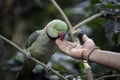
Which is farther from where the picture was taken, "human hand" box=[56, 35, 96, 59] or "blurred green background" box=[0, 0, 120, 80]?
"blurred green background" box=[0, 0, 120, 80]

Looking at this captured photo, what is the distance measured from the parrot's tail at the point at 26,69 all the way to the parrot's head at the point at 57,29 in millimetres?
315

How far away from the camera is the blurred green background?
8.15 feet

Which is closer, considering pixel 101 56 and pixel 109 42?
pixel 101 56

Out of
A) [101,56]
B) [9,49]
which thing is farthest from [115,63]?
[9,49]

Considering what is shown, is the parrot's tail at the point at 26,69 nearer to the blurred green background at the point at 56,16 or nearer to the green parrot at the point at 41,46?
the green parrot at the point at 41,46

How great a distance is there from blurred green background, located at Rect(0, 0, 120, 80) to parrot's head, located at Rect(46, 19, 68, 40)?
0.60 ft

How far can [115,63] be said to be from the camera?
185 centimetres

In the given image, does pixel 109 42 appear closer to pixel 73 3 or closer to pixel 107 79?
pixel 107 79

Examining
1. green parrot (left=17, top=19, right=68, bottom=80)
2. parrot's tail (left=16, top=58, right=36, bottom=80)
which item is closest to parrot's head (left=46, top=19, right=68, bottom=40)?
green parrot (left=17, top=19, right=68, bottom=80)

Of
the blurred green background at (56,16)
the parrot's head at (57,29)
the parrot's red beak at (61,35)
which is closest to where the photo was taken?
the parrot's red beak at (61,35)

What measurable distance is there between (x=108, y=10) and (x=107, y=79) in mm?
451

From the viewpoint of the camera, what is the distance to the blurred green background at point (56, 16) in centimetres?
248

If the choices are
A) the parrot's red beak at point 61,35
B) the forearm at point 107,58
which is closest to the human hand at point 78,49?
the forearm at point 107,58

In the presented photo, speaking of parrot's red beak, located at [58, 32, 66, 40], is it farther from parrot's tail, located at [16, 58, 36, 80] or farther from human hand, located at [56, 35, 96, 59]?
parrot's tail, located at [16, 58, 36, 80]
